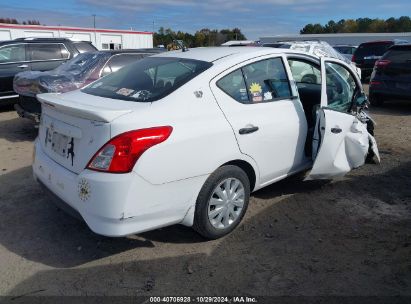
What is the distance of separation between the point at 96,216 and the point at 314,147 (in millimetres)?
2493

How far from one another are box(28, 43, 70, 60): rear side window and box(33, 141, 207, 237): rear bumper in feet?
25.8

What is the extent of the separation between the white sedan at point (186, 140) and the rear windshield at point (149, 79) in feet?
0.04

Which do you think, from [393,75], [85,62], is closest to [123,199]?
[85,62]

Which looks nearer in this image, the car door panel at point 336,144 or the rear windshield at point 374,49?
the car door panel at point 336,144

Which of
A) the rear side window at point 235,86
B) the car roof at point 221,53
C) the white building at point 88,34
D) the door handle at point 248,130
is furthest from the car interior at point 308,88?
the white building at point 88,34

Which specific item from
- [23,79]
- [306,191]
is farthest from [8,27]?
[306,191]

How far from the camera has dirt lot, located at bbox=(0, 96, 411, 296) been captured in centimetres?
306

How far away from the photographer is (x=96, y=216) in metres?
3.05

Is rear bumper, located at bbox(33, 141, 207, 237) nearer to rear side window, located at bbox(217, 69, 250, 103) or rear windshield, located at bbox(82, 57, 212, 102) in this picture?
rear windshield, located at bbox(82, 57, 212, 102)

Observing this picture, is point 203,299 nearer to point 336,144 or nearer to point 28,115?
point 336,144

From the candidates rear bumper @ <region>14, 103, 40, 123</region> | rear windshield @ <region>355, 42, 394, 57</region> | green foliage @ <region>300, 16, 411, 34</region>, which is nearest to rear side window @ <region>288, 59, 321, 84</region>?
rear bumper @ <region>14, 103, 40, 123</region>

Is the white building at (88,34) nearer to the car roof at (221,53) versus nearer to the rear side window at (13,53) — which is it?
the rear side window at (13,53)

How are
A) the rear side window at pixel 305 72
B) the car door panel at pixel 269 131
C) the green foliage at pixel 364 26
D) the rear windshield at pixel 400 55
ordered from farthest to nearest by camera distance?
the green foliage at pixel 364 26 → the rear windshield at pixel 400 55 → the rear side window at pixel 305 72 → the car door panel at pixel 269 131

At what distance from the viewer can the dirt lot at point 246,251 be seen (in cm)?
306
